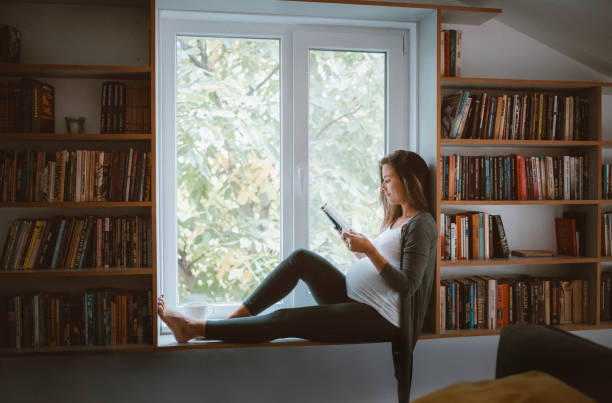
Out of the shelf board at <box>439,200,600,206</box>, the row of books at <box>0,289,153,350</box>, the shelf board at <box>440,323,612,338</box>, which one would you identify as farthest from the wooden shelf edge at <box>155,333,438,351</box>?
the shelf board at <box>439,200,600,206</box>

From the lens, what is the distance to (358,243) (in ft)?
6.62

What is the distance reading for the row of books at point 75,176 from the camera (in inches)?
79.4

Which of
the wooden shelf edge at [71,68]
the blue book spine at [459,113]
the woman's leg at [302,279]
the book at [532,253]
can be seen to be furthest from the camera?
the book at [532,253]

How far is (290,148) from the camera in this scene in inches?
95.3

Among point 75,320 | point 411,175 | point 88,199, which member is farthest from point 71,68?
point 411,175

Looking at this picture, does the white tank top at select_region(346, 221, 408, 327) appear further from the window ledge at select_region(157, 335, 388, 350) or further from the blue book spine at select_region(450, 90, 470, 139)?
the blue book spine at select_region(450, 90, 470, 139)

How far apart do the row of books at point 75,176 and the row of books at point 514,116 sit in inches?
63.5

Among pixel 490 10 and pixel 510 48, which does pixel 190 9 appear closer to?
pixel 490 10

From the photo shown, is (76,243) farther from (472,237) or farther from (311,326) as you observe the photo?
(472,237)

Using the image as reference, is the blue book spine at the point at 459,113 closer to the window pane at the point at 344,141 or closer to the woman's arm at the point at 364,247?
the window pane at the point at 344,141

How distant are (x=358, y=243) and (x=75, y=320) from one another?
139 centimetres

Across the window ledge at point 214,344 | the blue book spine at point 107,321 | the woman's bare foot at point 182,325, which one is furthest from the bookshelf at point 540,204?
the blue book spine at point 107,321

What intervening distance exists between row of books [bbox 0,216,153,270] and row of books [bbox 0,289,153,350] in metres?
0.15

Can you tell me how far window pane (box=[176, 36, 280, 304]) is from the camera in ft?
7.76
